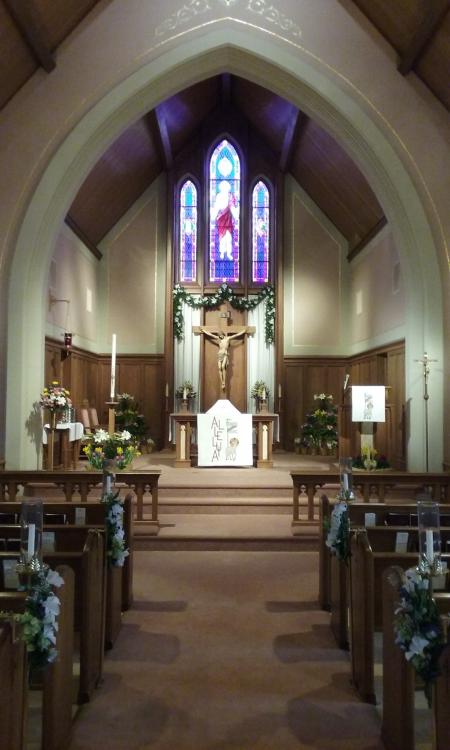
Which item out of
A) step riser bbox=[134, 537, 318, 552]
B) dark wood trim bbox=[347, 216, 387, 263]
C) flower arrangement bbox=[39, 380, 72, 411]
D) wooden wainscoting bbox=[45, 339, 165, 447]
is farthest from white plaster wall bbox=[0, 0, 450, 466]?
wooden wainscoting bbox=[45, 339, 165, 447]

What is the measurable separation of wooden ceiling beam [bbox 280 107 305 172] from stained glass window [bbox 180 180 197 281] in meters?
2.05

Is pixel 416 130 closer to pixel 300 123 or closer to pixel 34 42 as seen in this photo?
pixel 300 123

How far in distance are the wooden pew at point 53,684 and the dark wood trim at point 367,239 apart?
9015 mm

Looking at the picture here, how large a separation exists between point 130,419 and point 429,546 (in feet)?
32.2

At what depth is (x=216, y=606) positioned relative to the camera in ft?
14.9

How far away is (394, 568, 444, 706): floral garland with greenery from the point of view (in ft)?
7.38

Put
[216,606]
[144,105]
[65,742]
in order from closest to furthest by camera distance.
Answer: [65,742] → [216,606] → [144,105]

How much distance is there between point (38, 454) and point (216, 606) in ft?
13.9

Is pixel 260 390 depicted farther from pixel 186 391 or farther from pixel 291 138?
pixel 291 138

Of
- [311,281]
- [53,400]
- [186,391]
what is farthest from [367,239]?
[53,400]

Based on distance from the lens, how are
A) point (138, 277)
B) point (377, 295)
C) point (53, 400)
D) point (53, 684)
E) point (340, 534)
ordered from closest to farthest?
point (53, 684)
point (340, 534)
point (53, 400)
point (377, 295)
point (138, 277)

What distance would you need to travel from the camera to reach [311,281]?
1320 centimetres

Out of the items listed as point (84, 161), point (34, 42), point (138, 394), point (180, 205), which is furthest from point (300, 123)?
point (138, 394)

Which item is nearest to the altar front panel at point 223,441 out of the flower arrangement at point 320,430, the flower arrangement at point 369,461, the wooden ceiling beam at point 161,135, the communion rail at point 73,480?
the flower arrangement at point 369,461
